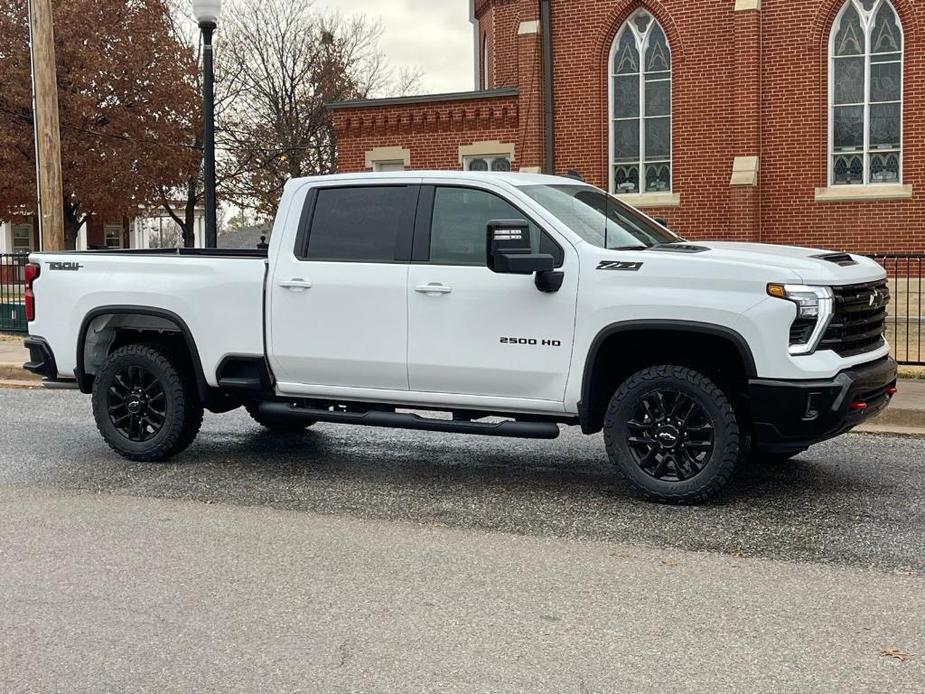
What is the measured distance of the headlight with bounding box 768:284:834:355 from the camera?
6160mm

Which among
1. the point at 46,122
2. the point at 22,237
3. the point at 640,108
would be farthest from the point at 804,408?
the point at 22,237

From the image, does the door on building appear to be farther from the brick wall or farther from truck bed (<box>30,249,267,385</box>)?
truck bed (<box>30,249,267,385</box>)

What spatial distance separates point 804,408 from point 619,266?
1.35 m

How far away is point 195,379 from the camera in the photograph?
8.22 metres

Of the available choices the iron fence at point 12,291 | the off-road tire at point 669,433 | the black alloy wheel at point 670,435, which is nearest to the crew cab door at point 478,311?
the off-road tire at point 669,433

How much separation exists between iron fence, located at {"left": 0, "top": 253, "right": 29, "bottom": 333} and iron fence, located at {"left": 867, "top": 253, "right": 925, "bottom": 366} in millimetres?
13309

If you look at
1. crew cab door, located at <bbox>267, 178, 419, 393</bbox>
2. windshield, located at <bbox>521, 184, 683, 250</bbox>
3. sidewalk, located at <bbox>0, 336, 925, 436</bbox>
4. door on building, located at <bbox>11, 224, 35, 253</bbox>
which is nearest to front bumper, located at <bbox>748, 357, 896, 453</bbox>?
windshield, located at <bbox>521, 184, 683, 250</bbox>

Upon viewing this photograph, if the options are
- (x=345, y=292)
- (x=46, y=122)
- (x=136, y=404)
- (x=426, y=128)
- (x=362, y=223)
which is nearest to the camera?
(x=345, y=292)

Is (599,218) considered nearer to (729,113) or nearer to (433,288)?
(433,288)

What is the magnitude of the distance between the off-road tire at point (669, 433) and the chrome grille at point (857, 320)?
71 cm

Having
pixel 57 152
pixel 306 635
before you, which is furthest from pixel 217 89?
pixel 306 635

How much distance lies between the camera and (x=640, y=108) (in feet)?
67.8

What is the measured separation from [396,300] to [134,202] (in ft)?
116

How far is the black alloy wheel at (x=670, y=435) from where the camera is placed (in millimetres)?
6520
